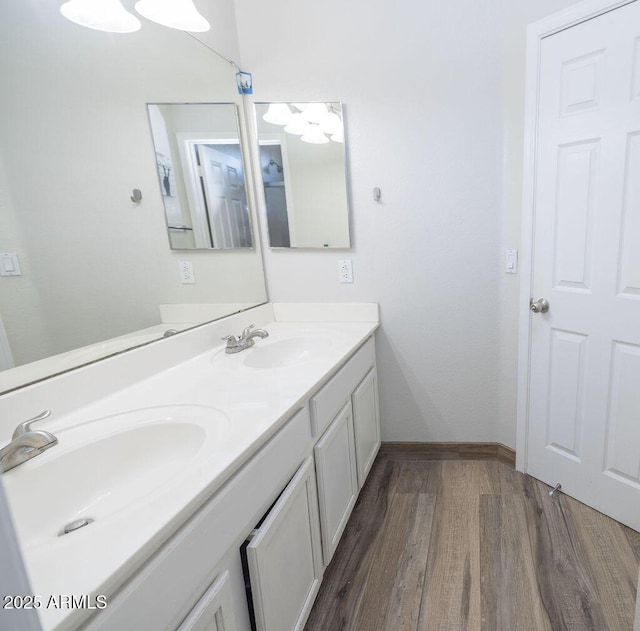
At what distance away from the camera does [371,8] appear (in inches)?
71.1

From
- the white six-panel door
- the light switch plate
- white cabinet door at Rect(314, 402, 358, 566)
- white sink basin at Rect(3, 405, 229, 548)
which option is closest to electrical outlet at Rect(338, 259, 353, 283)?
white cabinet door at Rect(314, 402, 358, 566)

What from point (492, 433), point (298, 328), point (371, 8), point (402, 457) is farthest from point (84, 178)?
point (492, 433)

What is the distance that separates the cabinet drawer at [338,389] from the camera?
1.26 meters

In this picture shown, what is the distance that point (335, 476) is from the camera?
1426mm

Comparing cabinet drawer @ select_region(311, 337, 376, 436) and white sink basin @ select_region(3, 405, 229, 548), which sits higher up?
white sink basin @ select_region(3, 405, 229, 548)

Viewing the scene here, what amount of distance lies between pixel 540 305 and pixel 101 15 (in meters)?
2.01

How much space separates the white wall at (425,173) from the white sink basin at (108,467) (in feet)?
4.16

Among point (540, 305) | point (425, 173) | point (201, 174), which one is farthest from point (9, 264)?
point (540, 305)

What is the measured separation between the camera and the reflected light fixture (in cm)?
110

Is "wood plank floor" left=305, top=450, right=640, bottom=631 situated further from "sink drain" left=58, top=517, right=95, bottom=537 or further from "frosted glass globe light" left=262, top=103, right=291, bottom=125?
"frosted glass globe light" left=262, top=103, right=291, bottom=125

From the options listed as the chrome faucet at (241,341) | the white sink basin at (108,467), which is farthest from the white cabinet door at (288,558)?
the chrome faucet at (241,341)

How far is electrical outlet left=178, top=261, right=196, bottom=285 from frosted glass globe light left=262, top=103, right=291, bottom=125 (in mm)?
912

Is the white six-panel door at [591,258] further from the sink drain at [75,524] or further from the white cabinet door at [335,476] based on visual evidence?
the sink drain at [75,524]

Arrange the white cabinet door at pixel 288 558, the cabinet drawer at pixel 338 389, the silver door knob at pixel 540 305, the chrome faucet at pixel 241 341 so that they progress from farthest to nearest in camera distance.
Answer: the silver door knob at pixel 540 305, the chrome faucet at pixel 241 341, the cabinet drawer at pixel 338 389, the white cabinet door at pixel 288 558
